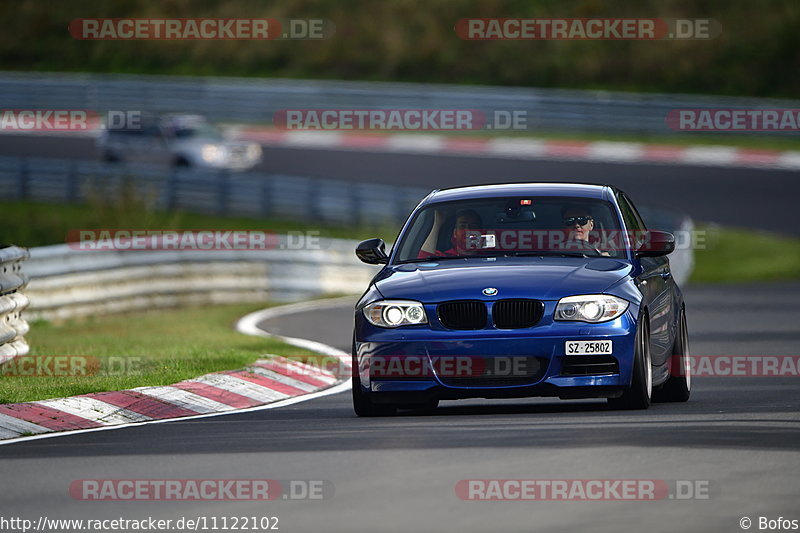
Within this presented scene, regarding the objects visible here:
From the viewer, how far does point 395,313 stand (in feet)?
37.1

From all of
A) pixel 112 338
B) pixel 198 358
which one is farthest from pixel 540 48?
pixel 198 358

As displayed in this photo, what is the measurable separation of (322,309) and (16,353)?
32.0 feet

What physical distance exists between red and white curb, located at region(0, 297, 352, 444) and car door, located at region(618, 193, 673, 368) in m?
2.72

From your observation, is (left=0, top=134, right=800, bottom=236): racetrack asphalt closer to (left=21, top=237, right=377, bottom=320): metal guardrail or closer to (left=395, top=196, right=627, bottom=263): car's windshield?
(left=21, top=237, right=377, bottom=320): metal guardrail

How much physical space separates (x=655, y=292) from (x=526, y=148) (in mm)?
32039

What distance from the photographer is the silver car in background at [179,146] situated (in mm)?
42031

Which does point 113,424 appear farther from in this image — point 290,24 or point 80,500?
point 290,24

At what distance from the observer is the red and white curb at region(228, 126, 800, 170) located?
42094 mm
